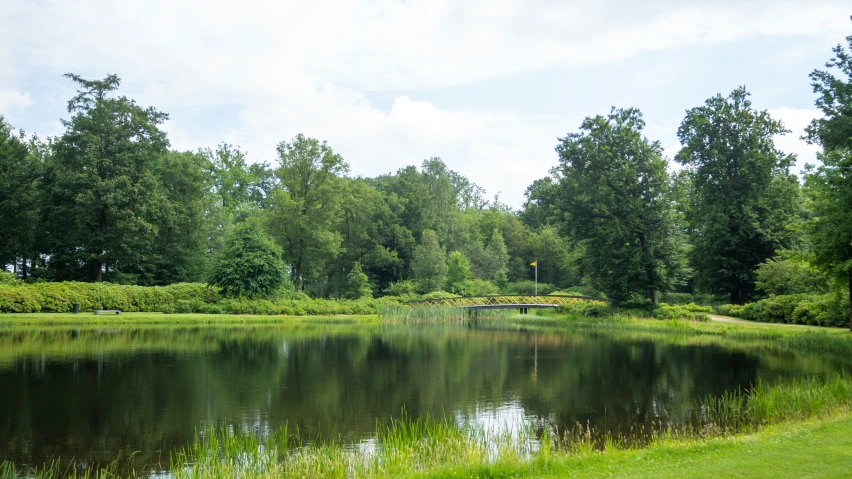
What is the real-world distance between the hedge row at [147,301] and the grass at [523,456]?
97.2ft

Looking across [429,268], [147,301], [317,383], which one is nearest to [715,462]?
[317,383]

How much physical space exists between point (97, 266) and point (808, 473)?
4940 centimetres

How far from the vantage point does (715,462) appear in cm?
823

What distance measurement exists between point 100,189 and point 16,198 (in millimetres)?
7412

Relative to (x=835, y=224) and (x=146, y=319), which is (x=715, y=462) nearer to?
(x=835, y=224)

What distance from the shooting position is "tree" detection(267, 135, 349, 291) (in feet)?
175

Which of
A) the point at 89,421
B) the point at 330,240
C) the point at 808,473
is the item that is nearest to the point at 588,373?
the point at 808,473

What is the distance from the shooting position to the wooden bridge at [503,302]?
164 ft

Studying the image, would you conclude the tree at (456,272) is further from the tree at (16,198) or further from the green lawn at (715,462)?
the green lawn at (715,462)

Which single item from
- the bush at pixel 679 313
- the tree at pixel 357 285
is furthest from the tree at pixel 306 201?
the bush at pixel 679 313

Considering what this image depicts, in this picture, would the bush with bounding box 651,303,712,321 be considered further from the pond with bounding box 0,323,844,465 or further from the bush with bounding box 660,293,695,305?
the bush with bounding box 660,293,695,305

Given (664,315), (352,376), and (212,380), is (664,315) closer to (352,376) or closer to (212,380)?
(352,376)

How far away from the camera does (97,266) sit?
155ft

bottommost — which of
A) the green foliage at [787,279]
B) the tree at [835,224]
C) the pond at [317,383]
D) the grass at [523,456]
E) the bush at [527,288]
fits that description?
the pond at [317,383]
